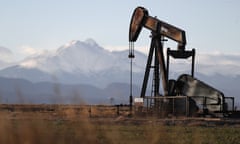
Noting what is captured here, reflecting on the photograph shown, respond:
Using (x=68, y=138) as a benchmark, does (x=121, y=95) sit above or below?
above

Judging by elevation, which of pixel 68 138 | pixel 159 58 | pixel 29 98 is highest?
pixel 159 58

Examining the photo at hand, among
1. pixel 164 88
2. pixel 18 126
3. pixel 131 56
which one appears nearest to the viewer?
Answer: pixel 18 126

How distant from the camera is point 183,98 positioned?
3984 centimetres

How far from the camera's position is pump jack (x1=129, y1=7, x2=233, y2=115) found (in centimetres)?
3972

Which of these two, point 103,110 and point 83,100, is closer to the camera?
point 83,100

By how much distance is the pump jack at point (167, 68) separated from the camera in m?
39.7

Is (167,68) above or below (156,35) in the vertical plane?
below

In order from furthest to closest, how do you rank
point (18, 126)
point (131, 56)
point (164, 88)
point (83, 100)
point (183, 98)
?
point (131, 56) < point (164, 88) < point (183, 98) < point (18, 126) < point (83, 100)

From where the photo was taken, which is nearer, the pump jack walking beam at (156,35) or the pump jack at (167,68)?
the pump jack at (167,68)

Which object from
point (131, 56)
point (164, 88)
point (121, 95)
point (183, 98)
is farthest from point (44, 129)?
point (131, 56)

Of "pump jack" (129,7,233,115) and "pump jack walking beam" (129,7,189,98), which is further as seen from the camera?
"pump jack walking beam" (129,7,189,98)

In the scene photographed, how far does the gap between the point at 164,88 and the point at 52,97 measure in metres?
37.2

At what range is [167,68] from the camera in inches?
1737

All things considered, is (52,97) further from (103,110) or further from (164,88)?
(103,110)
